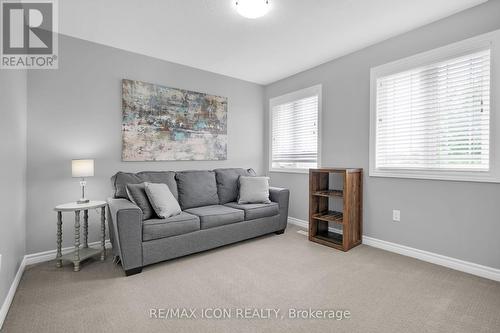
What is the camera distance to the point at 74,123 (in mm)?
2867

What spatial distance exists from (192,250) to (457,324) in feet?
7.60

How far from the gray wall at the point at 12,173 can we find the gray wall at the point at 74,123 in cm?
14

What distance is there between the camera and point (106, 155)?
122 inches

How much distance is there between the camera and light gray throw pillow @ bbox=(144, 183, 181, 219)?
8.57ft

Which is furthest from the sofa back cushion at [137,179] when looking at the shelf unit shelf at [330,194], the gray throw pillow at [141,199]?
the shelf unit shelf at [330,194]

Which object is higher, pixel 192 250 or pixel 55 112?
pixel 55 112

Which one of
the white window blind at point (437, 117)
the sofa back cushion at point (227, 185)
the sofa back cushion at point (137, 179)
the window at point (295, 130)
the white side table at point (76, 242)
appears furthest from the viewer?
the window at point (295, 130)

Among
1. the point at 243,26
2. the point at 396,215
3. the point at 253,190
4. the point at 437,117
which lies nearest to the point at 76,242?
the point at 253,190

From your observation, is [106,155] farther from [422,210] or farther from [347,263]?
[422,210]

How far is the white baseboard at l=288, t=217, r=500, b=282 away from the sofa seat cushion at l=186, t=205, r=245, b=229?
67.0 inches

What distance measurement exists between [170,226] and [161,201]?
289 mm

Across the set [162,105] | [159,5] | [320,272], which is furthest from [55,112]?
[320,272]

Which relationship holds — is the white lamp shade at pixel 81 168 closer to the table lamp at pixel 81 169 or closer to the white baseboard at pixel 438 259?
the table lamp at pixel 81 169

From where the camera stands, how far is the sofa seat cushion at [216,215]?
9.36 ft
